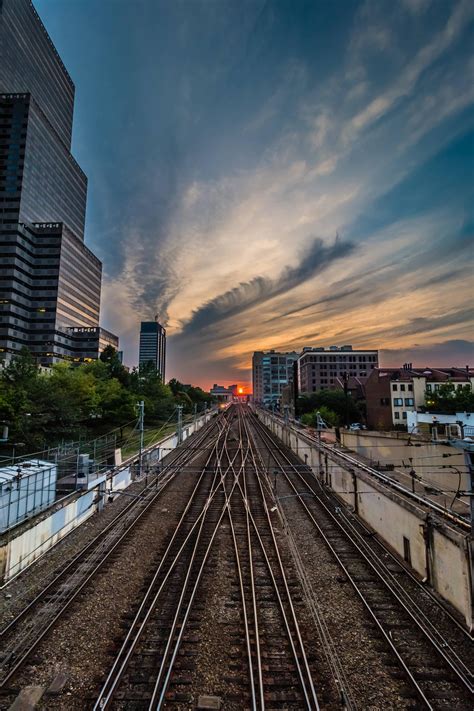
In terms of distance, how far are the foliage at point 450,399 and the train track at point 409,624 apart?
45.0 meters

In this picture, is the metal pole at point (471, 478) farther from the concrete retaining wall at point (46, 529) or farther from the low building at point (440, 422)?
the low building at point (440, 422)

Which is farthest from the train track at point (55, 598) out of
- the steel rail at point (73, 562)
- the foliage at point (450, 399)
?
the foliage at point (450, 399)

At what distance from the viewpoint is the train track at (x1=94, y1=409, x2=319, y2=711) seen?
7.66 m

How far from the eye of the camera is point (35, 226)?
338 ft

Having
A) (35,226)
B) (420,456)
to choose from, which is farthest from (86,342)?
(420,456)

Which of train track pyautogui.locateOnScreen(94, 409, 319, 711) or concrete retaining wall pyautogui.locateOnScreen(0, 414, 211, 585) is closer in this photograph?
train track pyautogui.locateOnScreen(94, 409, 319, 711)

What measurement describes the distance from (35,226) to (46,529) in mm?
113249

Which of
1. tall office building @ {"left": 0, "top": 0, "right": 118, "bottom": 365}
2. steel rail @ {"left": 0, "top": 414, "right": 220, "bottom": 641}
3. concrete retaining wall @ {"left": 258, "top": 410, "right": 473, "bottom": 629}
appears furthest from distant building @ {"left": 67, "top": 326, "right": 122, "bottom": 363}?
concrete retaining wall @ {"left": 258, "top": 410, "right": 473, "bottom": 629}

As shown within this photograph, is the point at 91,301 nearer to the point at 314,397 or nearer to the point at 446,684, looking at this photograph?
the point at 314,397

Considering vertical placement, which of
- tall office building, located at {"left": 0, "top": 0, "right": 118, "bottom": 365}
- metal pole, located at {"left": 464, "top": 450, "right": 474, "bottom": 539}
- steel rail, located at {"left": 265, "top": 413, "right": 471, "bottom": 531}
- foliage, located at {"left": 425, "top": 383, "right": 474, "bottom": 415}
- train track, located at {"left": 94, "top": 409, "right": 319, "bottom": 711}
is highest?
tall office building, located at {"left": 0, "top": 0, "right": 118, "bottom": 365}

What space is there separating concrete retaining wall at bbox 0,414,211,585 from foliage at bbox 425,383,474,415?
168ft

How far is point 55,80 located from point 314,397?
556 ft

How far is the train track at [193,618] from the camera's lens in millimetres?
7664

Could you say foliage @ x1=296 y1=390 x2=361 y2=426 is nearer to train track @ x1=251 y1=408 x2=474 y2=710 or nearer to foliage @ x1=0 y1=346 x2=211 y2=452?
foliage @ x1=0 y1=346 x2=211 y2=452
